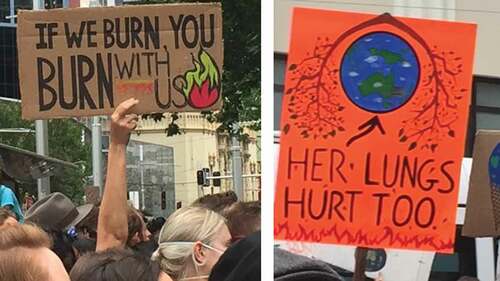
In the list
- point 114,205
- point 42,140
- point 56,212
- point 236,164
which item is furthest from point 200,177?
Answer: point 56,212

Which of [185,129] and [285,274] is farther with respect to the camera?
[185,129]

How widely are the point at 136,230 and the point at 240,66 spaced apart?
2.60 ft

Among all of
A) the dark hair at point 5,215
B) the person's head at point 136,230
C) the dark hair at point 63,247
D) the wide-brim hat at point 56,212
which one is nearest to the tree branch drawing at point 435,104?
the person's head at point 136,230

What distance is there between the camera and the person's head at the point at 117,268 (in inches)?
83.7

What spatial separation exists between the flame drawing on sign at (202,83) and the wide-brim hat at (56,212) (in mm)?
515

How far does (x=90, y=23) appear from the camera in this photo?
2.19 meters

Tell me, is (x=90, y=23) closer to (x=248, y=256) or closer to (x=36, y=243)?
(x=36, y=243)

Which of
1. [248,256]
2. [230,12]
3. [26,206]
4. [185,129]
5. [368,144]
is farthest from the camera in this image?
[26,206]

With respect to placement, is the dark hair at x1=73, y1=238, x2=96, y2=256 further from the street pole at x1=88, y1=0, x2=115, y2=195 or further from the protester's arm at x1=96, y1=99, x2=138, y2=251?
the street pole at x1=88, y1=0, x2=115, y2=195

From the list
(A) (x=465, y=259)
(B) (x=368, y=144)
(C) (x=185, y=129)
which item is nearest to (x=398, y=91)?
(B) (x=368, y=144)

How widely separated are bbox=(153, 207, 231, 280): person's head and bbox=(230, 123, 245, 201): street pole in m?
0.18

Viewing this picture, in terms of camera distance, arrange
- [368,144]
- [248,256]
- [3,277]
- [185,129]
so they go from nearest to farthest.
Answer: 1. [368,144]
2. [248,256]
3. [3,277]
4. [185,129]

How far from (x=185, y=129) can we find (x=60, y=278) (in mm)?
503

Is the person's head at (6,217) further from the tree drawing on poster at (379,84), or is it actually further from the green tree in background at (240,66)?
the tree drawing on poster at (379,84)
